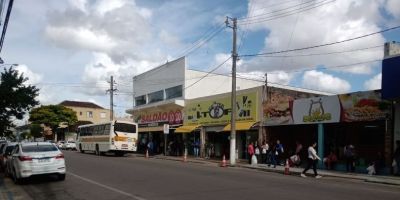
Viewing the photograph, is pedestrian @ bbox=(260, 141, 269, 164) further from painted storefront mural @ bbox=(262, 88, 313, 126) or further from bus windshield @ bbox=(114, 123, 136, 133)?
bus windshield @ bbox=(114, 123, 136, 133)


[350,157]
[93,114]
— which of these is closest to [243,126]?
[350,157]

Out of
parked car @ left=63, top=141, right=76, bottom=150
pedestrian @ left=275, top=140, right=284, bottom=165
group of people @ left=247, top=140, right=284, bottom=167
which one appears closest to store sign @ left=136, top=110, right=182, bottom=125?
group of people @ left=247, top=140, right=284, bottom=167

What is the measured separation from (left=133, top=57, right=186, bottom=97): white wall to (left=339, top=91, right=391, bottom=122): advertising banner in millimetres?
20406

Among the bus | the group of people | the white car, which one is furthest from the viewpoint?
the bus

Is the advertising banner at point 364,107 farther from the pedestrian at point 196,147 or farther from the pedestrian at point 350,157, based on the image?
the pedestrian at point 196,147

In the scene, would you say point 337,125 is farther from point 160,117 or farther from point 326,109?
point 160,117

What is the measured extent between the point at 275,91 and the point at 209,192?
2009cm

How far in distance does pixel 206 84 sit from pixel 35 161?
28.9m

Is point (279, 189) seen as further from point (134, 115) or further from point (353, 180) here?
point (134, 115)

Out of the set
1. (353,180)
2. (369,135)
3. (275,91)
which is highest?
(275,91)

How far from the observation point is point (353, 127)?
27.0 meters

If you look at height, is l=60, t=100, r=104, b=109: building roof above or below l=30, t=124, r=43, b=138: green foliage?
above

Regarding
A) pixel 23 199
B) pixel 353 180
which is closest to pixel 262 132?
pixel 353 180

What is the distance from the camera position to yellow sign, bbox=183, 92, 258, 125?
113 feet
